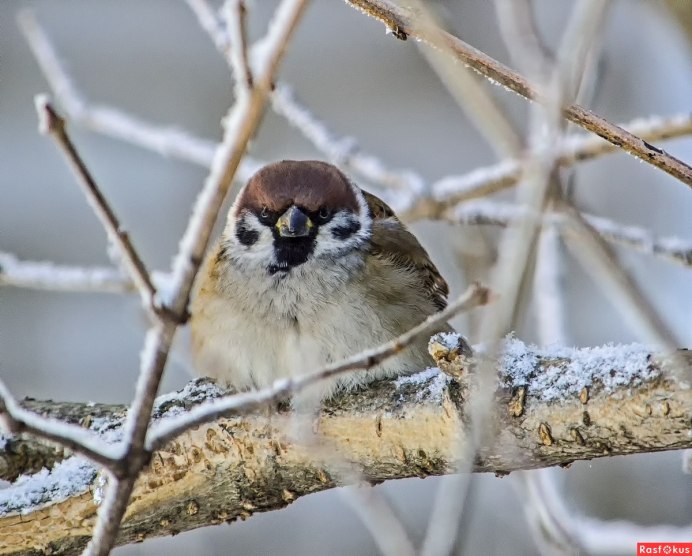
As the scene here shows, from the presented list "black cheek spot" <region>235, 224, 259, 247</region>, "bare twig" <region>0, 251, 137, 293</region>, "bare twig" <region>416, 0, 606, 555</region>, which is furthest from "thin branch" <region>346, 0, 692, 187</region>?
"bare twig" <region>0, 251, 137, 293</region>

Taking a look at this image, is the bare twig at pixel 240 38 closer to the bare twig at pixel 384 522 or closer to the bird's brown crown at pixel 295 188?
the bare twig at pixel 384 522

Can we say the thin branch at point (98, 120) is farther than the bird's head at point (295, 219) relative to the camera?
Yes

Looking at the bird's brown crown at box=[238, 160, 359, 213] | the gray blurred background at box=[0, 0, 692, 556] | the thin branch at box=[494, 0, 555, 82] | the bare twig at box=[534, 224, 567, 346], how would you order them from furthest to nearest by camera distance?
1. the gray blurred background at box=[0, 0, 692, 556]
2. the bird's brown crown at box=[238, 160, 359, 213]
3. the bare twig at box=[534, 224, 567, 346]
4. the thin branch at box=[494, 0, 555, 82]

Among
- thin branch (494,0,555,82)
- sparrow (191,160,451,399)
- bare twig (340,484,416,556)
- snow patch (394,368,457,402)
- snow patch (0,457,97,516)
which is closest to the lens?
thin branch (494,0,555,82)

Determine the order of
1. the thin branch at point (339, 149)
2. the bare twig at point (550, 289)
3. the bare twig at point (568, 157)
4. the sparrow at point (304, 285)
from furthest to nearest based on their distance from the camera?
the thin branch at point (339, 149), the bare twig at point (550, 289), the sparrow at point (304, 285), the bare twig at point (568, 157)

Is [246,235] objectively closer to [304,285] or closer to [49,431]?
[304,285]

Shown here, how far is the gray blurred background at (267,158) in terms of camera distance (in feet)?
16.6

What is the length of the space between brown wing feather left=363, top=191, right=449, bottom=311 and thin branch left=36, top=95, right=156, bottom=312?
5.57 ft

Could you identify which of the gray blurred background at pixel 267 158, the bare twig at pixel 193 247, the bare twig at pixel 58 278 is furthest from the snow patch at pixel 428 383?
the gray blurred background at pixel 267 158

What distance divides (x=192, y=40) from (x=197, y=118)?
0.52 m

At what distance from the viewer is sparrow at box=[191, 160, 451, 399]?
270 centimetres

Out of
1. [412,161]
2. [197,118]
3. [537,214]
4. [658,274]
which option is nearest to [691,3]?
[537,214]

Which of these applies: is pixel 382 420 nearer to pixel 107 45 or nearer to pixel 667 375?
pixel 667 375

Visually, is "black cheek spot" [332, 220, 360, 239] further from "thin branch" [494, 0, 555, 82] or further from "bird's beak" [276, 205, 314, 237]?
"thin branch" [494, 0, 555, 82]
